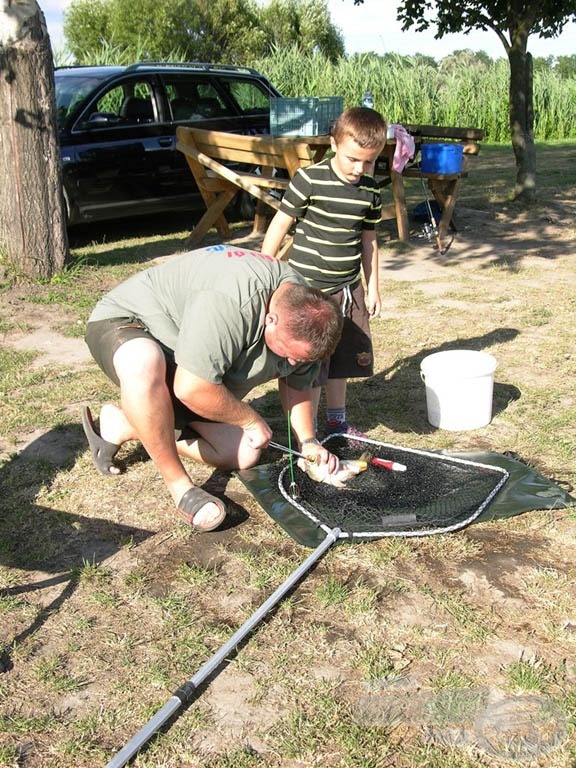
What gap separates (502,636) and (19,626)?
4.80 ft

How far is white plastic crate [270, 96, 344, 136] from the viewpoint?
292 inches

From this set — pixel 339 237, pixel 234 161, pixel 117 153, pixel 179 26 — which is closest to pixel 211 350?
pixel 339 237

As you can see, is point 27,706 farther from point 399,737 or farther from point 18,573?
point 399,737

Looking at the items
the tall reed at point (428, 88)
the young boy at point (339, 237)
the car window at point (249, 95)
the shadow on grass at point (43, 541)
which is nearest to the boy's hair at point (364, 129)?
the young boy at point (339, 237)

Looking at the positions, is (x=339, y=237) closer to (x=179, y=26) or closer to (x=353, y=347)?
(x=353, y=347)

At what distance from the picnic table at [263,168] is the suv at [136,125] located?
1.22ft

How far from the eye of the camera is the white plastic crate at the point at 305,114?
7.43 metres

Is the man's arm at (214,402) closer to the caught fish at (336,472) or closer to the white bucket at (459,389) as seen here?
the caught fish at (336,472)

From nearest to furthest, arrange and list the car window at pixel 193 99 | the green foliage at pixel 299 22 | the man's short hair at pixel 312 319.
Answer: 1. the man's short hair at pixel 312 319
2. the car window at pixel 193 99
3. the green foliage at pixel 299 22

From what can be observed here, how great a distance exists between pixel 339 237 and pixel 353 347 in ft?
1.62

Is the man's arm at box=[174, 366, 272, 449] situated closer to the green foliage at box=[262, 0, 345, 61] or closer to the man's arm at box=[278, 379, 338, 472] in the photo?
the man's arm at box=[278, 379, 338, 472]

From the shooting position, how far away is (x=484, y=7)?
894 cm

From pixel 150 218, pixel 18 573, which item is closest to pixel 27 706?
pixel 18 573

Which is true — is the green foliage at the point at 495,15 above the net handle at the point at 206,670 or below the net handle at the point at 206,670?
above
